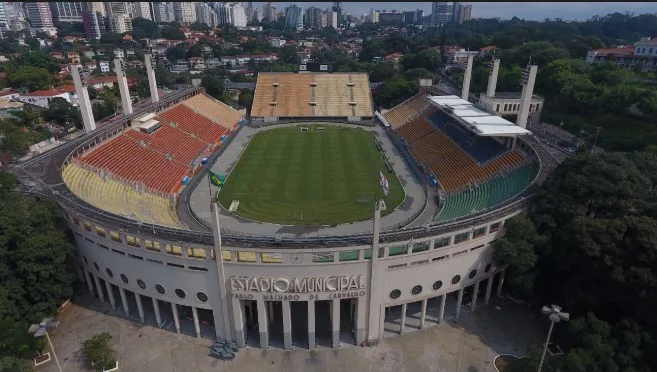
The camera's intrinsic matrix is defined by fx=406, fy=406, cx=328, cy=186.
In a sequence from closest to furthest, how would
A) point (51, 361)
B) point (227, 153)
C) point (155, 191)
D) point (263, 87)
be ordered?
point (51, 361)
point (155, 191)
point (227, 153)
point (263, 87)

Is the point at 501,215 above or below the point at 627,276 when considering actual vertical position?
above

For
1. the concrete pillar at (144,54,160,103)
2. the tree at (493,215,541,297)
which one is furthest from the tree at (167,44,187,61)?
the tree at (493,215,541,297)

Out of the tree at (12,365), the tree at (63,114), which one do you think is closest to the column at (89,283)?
the tree at (12,365)

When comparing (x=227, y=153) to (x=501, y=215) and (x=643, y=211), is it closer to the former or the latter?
(x=501, y=215)

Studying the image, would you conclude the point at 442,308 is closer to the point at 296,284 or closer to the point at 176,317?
the point at 296,284

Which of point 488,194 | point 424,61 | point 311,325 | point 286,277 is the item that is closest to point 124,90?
point 286,277

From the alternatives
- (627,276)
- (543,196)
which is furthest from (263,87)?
(627,276)

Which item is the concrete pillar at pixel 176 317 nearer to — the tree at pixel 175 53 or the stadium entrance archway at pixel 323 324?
the stadium entrance archway at pixel 323 324
